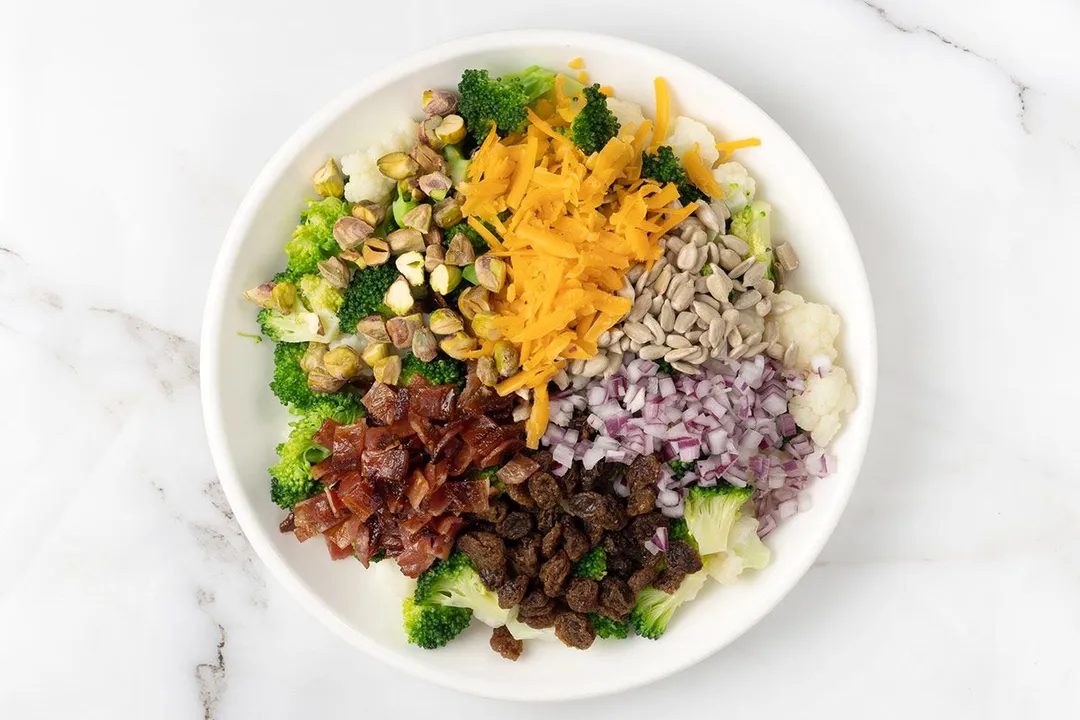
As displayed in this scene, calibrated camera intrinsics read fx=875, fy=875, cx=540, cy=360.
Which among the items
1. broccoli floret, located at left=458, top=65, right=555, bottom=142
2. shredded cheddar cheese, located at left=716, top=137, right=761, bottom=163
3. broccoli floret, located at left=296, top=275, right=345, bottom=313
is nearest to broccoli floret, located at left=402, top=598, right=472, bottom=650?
broccoli floret, located at left=296, top=275, right=345, bottom=313

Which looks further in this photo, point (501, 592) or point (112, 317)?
point (112, 317)

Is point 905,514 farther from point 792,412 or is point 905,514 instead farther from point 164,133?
point 164,133

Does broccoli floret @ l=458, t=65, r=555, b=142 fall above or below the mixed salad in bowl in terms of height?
above

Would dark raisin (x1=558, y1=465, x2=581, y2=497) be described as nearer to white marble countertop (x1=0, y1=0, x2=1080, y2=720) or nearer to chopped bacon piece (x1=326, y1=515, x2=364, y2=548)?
chopped bacon piece (x1=326, y1=515, x2=364, y2=548)

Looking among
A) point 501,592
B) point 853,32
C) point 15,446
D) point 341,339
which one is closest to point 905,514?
point 501,592

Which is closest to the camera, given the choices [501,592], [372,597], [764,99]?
[501,592]

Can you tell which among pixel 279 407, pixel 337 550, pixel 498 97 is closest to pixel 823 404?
pixel 498 97

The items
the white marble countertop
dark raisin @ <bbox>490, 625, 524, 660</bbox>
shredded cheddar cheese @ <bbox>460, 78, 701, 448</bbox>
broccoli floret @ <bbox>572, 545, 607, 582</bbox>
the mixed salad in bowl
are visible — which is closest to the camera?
shredded cheddar cheese @ <bbox>460, 78, 701, 448</bbox>
